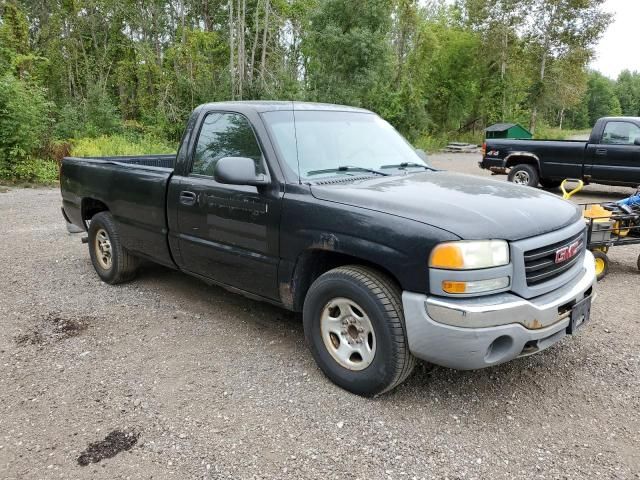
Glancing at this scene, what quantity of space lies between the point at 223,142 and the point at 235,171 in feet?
2.67

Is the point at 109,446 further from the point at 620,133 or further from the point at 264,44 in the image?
the point at 264,44

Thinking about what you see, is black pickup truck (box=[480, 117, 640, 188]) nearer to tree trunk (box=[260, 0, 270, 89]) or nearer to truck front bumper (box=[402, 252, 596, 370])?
truck front bumper (box=[402, 252, 596, 370])

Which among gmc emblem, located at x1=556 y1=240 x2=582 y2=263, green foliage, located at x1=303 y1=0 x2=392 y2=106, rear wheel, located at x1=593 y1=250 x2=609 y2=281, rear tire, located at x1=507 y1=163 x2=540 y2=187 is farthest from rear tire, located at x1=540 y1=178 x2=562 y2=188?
green foliage, located at x1=303 y1=0 x2=392 y2=106

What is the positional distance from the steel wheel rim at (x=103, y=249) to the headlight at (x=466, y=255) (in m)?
3.92

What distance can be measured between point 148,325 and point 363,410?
2261mm

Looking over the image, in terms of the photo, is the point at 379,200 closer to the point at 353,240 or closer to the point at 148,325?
the point at 353,240

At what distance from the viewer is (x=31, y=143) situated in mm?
Result: 13828

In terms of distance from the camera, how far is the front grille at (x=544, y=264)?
2.97 metres

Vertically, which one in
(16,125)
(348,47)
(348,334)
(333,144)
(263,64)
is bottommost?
(348,334)

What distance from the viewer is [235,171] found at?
11.3 feet

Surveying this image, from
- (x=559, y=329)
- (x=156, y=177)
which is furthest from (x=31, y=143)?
(x=559, y=329)

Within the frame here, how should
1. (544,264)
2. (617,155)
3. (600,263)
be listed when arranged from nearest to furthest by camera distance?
(544,264) → (600,263) → (617,155)

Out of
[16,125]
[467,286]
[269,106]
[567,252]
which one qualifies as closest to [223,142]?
[269,106]

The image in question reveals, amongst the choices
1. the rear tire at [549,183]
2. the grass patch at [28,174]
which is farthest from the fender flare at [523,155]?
the grass patch at [28,174]
